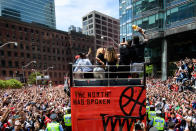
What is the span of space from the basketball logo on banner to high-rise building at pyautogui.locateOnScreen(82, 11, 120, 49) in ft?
281

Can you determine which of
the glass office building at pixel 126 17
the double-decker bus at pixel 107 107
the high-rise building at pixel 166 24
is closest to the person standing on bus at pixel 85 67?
the double-decker bus at pixel 107 107

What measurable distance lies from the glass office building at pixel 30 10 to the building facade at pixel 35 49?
26.2 m

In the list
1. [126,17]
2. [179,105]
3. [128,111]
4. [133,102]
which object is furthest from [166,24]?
[128,111]

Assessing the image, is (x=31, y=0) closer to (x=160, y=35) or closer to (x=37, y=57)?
(x=37, y=57)

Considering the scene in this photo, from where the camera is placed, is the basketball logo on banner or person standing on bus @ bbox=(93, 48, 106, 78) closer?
the basketball logo on banner

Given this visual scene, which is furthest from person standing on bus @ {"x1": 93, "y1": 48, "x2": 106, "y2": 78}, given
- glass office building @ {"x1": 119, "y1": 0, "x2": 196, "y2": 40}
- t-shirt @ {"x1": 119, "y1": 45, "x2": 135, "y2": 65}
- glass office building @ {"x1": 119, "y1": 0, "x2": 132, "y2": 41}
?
glass office building @ {"x1": 119, "y1": 0, "x2": 132, "y2": 41}

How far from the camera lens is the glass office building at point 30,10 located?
77.7 m

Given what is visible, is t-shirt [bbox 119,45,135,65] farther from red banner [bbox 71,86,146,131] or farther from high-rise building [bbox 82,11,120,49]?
high-rise building [bbox 82,11,120,49]

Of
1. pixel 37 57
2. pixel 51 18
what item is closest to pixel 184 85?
pixel 37 57

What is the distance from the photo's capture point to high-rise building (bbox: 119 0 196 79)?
27.0 metres

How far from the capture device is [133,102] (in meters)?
4.18

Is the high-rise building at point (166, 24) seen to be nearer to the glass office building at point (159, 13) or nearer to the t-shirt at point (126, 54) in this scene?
the glass office building at point (159, 13)

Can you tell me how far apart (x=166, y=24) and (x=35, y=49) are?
5039cm

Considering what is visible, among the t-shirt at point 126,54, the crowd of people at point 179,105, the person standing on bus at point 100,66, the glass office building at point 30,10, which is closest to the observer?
the person standing on bus at point 100,66
